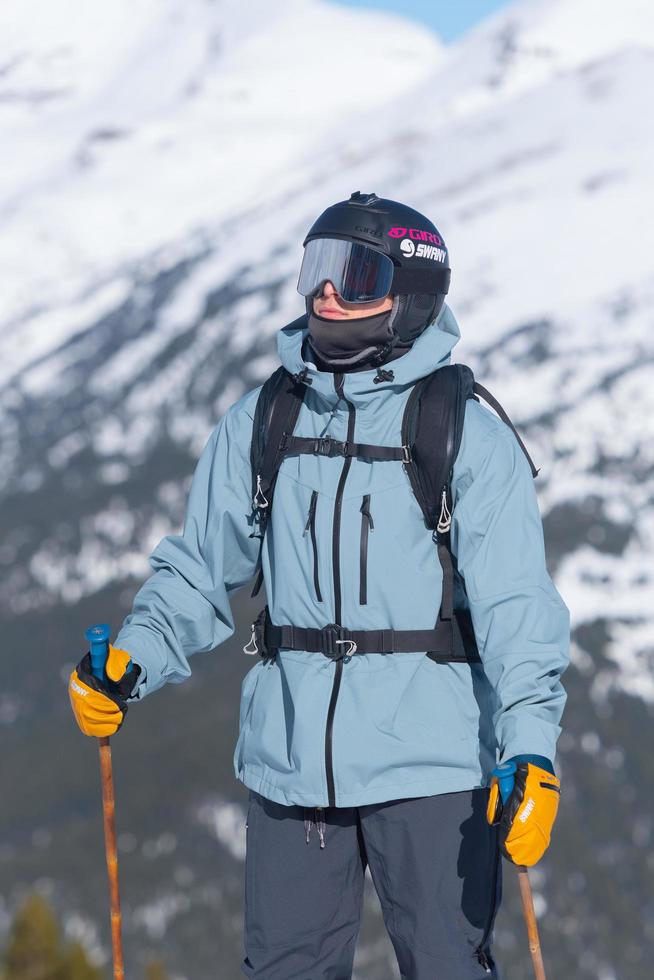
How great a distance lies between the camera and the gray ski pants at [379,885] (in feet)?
12.4

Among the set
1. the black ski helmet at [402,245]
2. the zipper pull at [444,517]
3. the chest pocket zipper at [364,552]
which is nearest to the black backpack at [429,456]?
the zipper pull at [444,517]

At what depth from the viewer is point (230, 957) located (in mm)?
96938

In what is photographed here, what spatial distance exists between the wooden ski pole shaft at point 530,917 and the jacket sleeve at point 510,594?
344mm

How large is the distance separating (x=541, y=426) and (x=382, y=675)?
541 feet

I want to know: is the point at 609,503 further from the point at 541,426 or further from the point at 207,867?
the point at 207,867

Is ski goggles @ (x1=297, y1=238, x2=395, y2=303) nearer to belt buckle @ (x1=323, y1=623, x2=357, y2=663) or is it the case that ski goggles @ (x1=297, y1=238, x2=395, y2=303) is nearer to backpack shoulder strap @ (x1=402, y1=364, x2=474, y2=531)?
backpack shoulder strap @ (x1=402, y1=364, x2=474, y2=531)

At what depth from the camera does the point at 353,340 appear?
418 cm

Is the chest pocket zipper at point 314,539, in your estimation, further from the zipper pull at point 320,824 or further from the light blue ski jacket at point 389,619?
the zipper pull at point 320,824

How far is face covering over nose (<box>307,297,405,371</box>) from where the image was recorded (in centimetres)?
417

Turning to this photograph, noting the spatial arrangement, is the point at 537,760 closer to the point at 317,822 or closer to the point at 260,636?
the point at 317,822

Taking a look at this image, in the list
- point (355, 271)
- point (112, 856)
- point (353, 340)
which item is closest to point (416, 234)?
point (355, 271)

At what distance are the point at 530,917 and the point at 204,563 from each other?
5.18 feet

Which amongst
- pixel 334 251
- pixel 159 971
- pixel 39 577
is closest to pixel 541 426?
pixel 39 577

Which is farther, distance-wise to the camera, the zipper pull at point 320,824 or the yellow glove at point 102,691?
the yellow glove at point 102,691
